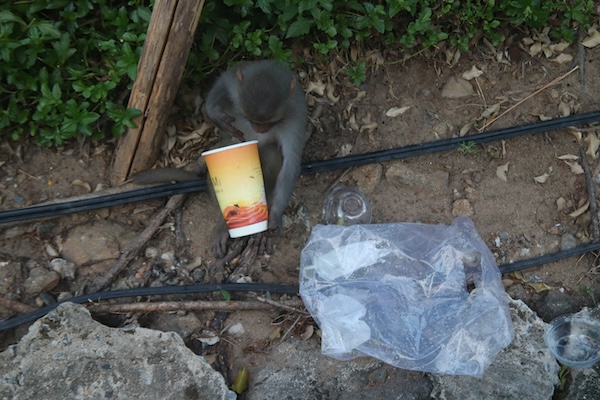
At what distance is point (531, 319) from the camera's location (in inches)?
151

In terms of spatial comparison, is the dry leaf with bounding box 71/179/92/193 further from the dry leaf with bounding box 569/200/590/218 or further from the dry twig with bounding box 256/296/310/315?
the dry leaf with bounding box 569/200/590/218

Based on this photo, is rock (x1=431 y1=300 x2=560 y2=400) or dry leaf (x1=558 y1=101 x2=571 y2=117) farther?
dry leaf (x1=558 y1=101 x2=571 y2=117)

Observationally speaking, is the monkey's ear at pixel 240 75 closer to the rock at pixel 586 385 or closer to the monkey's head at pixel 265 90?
the monkey's head at pixel 265 90

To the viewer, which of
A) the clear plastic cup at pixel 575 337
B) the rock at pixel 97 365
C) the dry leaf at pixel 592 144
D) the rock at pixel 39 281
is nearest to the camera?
the rock at pixel 97 365

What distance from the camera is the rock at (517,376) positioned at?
142 inches

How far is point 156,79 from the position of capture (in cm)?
368

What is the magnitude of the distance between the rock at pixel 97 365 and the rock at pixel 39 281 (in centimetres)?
27

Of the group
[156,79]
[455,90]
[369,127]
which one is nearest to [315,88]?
[369,127]

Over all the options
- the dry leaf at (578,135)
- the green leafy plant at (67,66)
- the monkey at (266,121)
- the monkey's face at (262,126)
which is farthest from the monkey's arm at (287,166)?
the dry leaf at (578,135)

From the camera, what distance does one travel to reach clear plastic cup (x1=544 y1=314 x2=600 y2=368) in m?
3.90

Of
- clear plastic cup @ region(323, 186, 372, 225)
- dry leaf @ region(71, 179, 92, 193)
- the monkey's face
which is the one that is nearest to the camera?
the monkey's face

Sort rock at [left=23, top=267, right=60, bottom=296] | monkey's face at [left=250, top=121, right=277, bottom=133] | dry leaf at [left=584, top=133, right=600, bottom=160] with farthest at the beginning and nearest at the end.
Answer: dry leaf at [left=584, top=133, right=600, bottom=160] → rock at [left=23, top=267, right=60, bottom=296] → monkey's face at [left=250, top=121, right=277, bottom=133]

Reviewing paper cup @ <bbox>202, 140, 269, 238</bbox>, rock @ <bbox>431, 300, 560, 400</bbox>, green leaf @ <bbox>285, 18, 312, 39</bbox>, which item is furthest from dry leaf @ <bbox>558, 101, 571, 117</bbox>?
paper cup @ <bbox>202, 140, 269, 238</bbox>

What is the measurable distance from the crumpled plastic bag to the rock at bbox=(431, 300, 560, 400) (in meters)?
0.08
